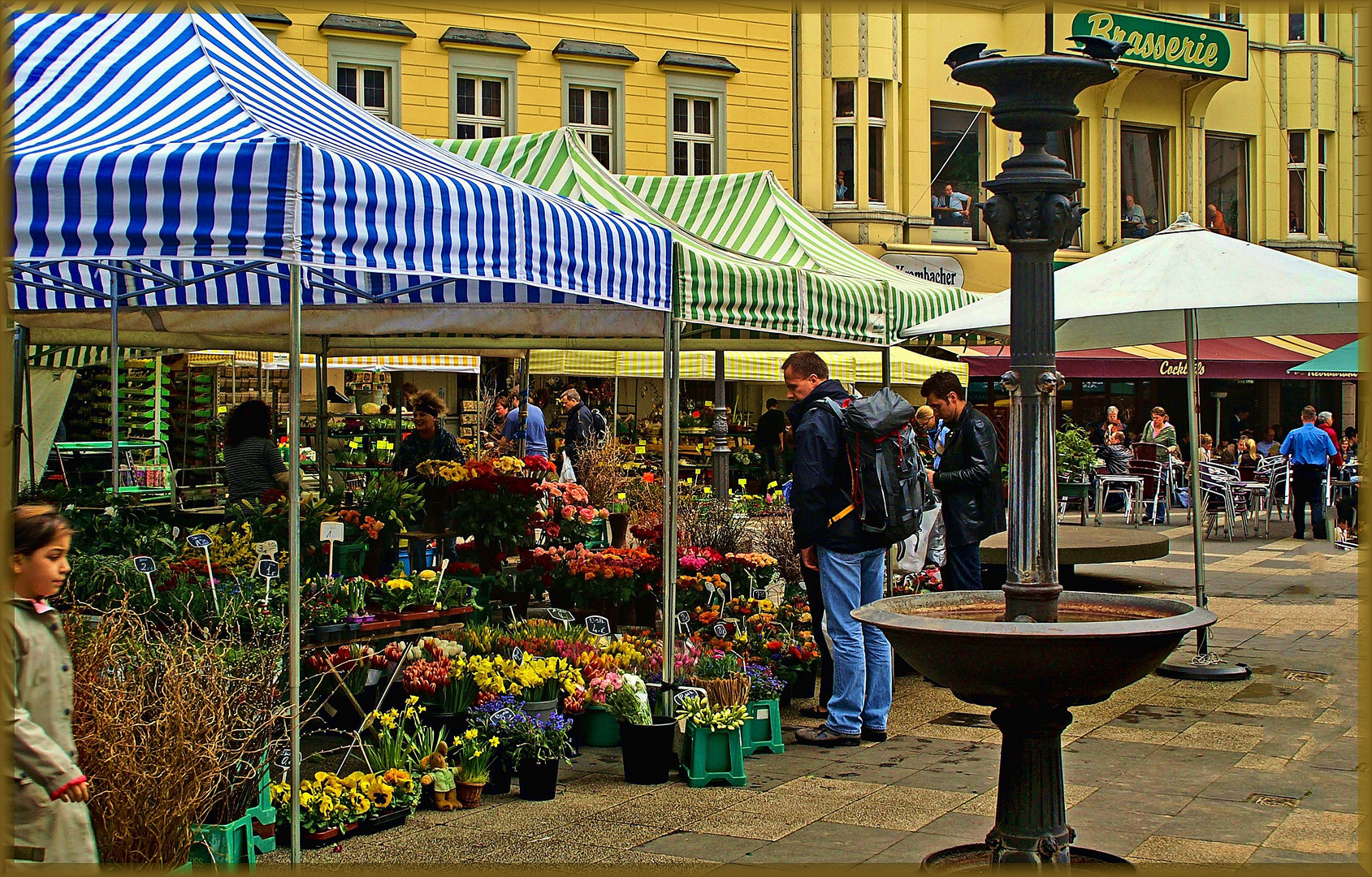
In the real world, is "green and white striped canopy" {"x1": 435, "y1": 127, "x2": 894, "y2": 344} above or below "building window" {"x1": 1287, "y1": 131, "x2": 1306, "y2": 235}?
below

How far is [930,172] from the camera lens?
26844mm

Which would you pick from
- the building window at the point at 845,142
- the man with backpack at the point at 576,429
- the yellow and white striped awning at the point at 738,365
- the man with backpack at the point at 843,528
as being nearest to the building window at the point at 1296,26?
the building window at the point at 845,142

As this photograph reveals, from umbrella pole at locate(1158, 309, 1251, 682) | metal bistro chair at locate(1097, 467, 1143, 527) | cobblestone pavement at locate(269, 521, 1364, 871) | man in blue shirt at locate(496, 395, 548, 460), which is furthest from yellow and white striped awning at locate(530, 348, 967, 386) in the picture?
cobblestone pavement at locate(269, 521, 1364, 871)

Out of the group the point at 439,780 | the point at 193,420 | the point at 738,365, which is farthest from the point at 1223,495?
the point at 439,780

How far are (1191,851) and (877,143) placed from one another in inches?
874

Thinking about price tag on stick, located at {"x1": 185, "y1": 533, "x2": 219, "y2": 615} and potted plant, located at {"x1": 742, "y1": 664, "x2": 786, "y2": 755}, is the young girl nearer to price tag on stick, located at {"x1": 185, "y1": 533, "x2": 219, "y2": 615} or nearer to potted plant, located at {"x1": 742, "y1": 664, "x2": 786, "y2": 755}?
price tag on stick, located at {"x1": 185, "y1": 533, "x2": 219, "y2": 615}

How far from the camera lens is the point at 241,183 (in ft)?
15.6

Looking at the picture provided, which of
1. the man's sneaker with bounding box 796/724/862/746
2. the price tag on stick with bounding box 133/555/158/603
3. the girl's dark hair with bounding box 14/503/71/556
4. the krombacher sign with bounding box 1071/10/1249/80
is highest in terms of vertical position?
the krombacher sign with bounding box 1071/10/1249/80

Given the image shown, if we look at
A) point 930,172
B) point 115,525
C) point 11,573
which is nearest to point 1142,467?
point 930,172

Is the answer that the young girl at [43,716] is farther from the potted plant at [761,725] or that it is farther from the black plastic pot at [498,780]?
the potted plant at [761,725]

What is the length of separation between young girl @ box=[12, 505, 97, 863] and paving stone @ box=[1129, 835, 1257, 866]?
12.2 ft

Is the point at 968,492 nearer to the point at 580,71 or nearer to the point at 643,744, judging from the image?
the point at 643,744

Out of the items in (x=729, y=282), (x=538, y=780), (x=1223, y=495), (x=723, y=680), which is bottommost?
(x=538, y=780)

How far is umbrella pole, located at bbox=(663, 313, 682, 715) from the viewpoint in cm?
683
